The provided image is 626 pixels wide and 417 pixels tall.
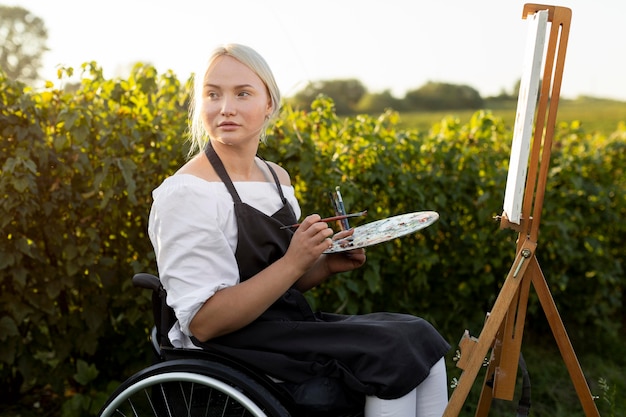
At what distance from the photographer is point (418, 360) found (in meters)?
1.80

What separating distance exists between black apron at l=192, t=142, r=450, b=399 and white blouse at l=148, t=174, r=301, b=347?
0.06 m

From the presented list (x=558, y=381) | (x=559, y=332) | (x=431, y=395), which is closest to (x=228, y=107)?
(x=431, y=395)

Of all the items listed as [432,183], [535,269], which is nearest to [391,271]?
[432,183]

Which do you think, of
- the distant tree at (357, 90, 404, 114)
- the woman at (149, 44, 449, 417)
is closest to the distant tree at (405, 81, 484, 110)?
the distant tree at (357, 90, 404, 114)

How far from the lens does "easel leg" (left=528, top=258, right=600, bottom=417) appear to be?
1.90m

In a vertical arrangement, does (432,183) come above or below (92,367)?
above

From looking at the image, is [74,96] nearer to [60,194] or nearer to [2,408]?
[60,194]

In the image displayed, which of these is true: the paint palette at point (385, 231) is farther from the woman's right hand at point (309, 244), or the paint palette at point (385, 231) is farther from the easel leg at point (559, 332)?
the easel leg at point (559, 332)

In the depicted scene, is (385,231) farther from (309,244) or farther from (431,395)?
(431,395)

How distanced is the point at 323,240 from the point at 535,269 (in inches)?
22.1

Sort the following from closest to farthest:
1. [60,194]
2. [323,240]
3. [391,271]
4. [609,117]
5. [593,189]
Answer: [323,240] < [60,194] < [391,271] < [593,189] < [609,117]

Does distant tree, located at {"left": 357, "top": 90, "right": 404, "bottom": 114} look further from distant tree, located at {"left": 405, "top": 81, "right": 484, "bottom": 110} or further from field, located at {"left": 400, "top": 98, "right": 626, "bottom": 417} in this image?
field, located at {"left": 400, "top": 98, "right": 626, "bottom": 417}

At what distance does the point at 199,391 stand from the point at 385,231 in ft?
2.05

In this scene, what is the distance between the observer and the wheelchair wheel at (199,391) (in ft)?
5.50
